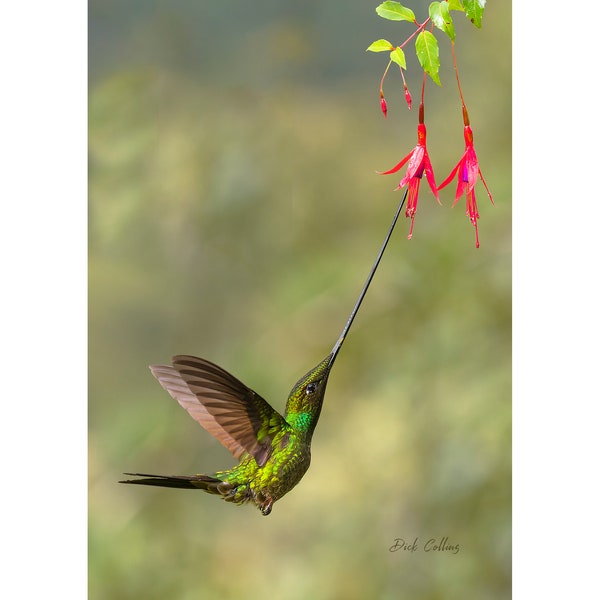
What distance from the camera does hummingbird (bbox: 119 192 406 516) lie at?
1253 mm

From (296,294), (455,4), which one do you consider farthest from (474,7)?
(296,294)

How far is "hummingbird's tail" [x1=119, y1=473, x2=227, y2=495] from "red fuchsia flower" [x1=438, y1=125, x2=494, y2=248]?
602mm

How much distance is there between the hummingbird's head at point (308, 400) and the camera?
53.4 inches

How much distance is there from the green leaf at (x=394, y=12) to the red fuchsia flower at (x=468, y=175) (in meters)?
0.21

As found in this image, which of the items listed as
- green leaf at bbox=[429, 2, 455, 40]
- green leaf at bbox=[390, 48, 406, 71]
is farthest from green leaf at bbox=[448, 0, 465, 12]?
green leaf at bbox=[390, 48, 406, 71]

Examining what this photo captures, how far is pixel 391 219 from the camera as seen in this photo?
57.5 inches

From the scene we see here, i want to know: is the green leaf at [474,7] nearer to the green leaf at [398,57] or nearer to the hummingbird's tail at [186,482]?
the green leaf at [398,57]

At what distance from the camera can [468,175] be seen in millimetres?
1354

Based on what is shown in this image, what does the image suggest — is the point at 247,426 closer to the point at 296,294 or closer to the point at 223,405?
the point at 223,405

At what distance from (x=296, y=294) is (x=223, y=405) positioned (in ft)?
0.86
